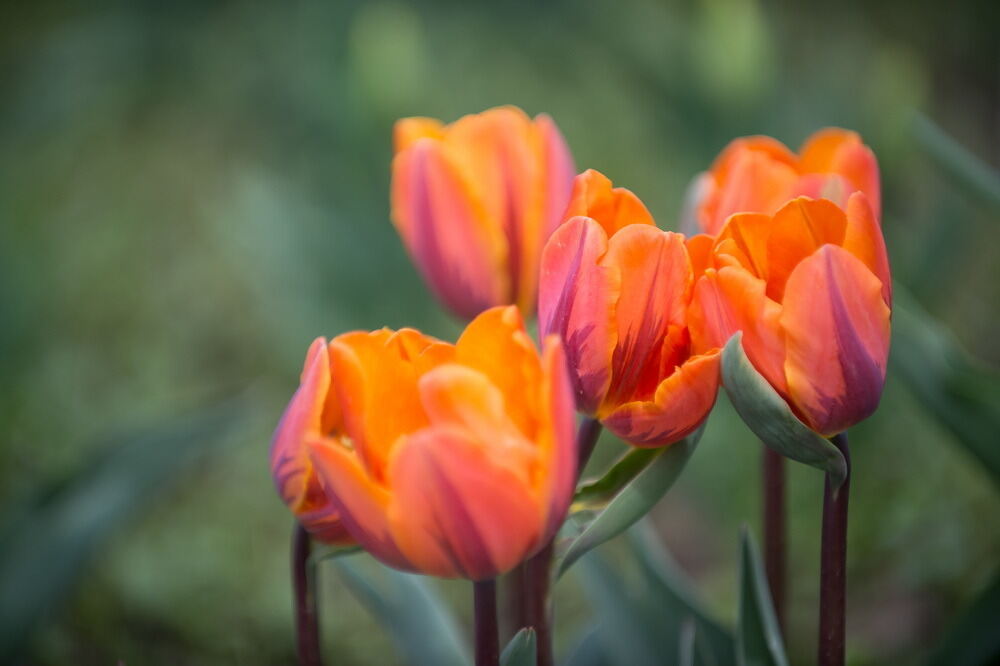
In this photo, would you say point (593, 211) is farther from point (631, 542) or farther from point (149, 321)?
point (149, 321)

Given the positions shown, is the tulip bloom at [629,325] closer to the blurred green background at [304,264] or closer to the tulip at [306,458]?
the tulip at [306,458]

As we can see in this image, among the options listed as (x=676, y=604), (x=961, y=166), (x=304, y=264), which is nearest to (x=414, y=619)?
(x=676, y=604)

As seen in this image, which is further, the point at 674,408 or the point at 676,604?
the point at 676,604

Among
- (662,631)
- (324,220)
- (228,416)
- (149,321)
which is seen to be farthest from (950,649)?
(149,321)

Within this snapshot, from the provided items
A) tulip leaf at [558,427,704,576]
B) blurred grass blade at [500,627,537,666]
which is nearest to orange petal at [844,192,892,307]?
tulip leaf at [558,427,704,576]

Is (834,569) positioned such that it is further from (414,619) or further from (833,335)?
(414,619)
